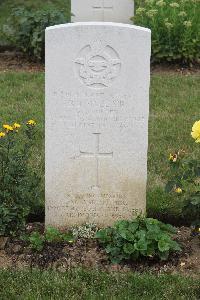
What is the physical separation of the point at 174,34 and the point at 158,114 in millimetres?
1863

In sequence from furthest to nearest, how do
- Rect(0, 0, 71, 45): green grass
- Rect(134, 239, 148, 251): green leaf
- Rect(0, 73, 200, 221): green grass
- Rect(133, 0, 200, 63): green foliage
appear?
Rect(0, 0, 71, 45): green grass < Rect(133, 0, 200, 63): green foliage < Rect(0, 73, 200, 221): green grass < Rect(134, 239, 148, 251): green leaf

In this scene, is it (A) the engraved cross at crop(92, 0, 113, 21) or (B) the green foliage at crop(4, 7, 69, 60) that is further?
(A) the engraved cross at crop(92, 0, 113, 21)

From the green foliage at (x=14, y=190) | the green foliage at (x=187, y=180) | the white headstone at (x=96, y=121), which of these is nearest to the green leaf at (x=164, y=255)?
the green foliage at (x=187, y=180)

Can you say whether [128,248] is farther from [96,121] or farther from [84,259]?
[96,121]

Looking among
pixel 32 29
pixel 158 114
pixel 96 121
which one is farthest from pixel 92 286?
pixel 32 29

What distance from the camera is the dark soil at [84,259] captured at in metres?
4.51

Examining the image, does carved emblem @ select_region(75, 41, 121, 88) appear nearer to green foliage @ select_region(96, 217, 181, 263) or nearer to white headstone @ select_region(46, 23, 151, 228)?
white headstone @ select_region(46, 23, 151, 228)

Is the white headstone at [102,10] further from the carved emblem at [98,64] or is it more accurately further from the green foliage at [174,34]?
the carved emblem at [98,64]

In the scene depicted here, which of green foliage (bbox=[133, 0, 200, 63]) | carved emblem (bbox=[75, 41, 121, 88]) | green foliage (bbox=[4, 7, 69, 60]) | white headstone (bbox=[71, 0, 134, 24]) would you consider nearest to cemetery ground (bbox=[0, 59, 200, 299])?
carved emblem (bbox=[75, 41, 121, 88])

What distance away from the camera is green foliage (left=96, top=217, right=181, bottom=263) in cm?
448

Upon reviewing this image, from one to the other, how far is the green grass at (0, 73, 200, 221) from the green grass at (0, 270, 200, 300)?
93 cm

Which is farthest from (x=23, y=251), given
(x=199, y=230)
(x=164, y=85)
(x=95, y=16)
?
(x=95, y=16)

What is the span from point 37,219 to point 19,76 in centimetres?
Result: 353

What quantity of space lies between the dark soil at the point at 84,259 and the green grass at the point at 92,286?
12 cm
